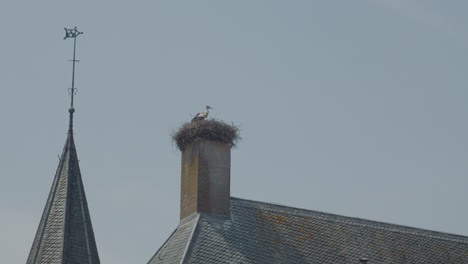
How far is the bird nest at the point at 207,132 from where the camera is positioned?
39.8 metres

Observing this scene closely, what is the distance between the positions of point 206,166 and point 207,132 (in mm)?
1037

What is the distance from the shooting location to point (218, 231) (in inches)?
1513

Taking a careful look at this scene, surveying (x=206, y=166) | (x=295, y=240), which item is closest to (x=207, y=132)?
(x=206, y=166)

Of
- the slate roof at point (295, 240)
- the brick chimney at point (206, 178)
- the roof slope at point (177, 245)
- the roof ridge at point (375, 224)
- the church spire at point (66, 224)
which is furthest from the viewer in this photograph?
the roof ridge at point (375, 224)

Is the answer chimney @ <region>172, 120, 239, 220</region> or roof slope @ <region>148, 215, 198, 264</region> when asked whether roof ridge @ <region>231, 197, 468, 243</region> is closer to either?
chimney @ <region>172, 120, 239, 220</region>

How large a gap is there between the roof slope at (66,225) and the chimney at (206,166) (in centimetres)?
349

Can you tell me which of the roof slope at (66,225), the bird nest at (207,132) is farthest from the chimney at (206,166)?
the roof slope at (66,225)

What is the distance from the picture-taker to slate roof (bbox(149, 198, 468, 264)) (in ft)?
124

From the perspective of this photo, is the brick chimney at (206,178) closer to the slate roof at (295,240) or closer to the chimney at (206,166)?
the chimney at (206,166)

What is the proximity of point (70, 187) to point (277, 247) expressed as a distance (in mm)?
6336

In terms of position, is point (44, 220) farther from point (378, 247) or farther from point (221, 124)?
point (378, 247)

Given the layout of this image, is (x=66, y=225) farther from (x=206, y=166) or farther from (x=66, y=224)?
(x=206, y=166)

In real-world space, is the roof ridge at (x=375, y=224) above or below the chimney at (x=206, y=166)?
below

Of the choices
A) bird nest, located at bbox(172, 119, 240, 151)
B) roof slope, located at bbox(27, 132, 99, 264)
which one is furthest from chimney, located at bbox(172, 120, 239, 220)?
roof slope, located at bbox(27, 132, 99, 264)
